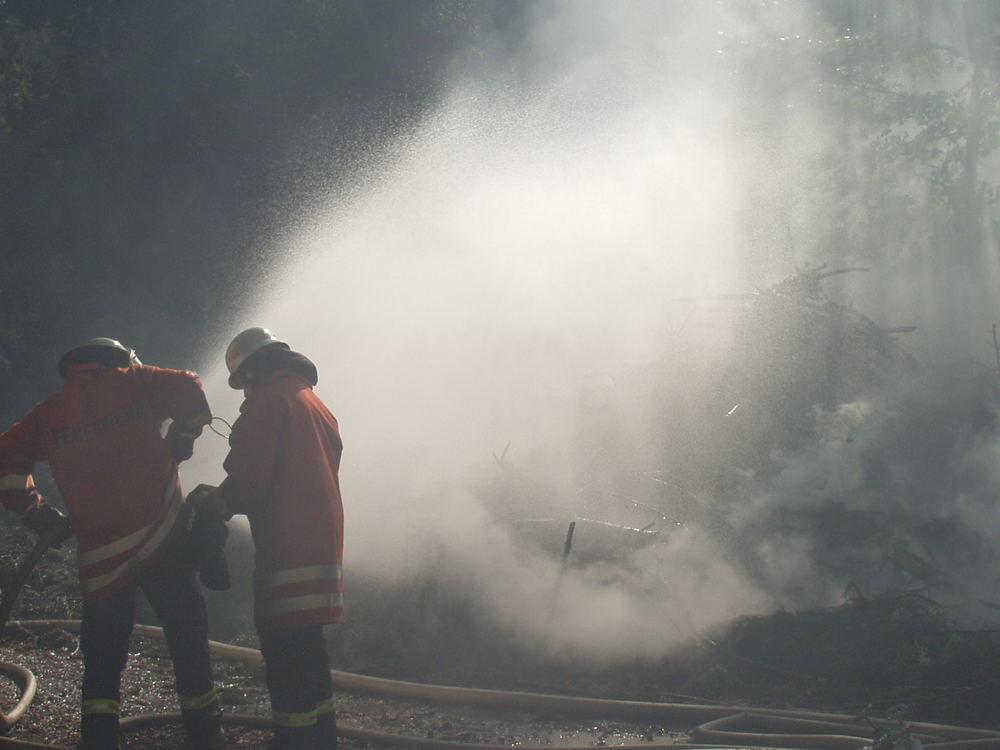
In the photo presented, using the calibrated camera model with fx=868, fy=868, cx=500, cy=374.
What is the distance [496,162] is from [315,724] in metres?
10.8

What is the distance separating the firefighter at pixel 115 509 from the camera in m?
3.54

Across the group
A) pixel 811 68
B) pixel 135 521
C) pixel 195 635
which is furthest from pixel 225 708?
pixel 811 68

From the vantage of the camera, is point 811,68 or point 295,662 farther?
point 811,68

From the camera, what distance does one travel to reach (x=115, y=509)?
3564 mm

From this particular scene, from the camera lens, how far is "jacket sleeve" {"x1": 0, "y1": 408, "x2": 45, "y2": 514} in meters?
3.67

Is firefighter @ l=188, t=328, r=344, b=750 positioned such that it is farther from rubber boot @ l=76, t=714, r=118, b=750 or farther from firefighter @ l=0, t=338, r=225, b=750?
rubber boot @ l=76, t=714, r=118, b=750

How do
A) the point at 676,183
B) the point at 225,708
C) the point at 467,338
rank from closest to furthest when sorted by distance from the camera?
the point at 225,708 → the point at 467,338 → the point at 676,183

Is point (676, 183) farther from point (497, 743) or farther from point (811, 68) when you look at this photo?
point (497, 743)

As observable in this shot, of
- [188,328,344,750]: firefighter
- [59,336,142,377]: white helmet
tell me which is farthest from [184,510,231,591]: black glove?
[59,336,142,377]: white helmet

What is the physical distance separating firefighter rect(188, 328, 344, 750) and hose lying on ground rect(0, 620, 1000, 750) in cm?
85

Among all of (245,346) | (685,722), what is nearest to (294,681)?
(245,346)

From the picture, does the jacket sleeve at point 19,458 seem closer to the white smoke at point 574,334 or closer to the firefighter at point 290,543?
the firefighter at point 290,543

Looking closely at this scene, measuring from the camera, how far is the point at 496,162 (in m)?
13.1

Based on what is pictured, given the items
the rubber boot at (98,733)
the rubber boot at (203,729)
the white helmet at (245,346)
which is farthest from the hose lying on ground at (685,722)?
the white helmet at (245,346)
